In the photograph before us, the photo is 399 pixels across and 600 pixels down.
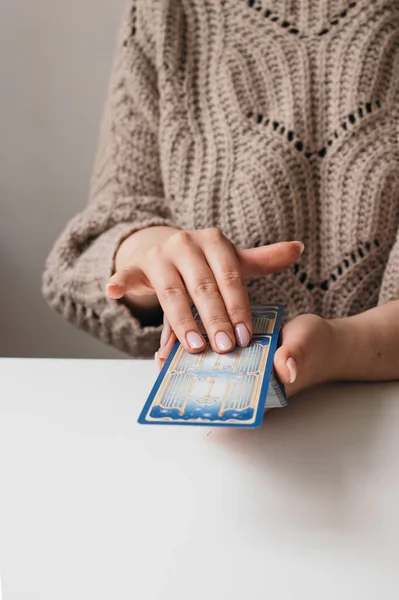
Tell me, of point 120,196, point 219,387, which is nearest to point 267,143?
point 120,196

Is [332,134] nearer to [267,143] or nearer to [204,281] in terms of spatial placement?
[267,143]

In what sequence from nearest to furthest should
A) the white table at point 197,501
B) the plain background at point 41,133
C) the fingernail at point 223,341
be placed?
the white table at point 197,501, the fingernail at point 223,341, the plain background at point 41,133

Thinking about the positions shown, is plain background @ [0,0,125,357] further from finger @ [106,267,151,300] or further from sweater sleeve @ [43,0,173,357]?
finger @ [106,267,151,300]

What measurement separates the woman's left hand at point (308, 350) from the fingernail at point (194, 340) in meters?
0.03

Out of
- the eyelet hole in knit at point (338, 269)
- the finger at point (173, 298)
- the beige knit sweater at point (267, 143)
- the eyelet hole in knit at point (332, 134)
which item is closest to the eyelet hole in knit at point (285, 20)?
the beige knit sweater at point (267, 143)

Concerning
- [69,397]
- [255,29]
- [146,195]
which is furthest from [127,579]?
[255,29]

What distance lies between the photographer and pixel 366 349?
54cm

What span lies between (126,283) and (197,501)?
0.67ft

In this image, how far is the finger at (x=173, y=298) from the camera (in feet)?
1.62

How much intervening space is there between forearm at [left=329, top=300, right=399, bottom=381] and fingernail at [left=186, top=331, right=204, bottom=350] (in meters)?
0.12

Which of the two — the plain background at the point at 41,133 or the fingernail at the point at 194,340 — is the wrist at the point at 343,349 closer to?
the fingernail at the point at 194,340

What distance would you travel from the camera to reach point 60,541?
1.27 feet

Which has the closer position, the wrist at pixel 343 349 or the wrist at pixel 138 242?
the wrist at pixel 343 349

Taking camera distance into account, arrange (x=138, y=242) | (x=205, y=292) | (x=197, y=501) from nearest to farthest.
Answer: (x=197, y=501) < (x=205, y=292) < (x=138, y=242)
